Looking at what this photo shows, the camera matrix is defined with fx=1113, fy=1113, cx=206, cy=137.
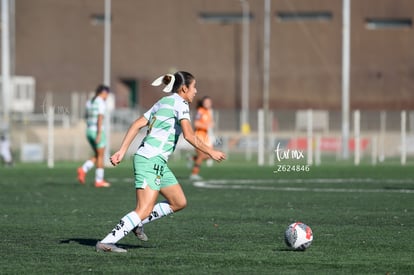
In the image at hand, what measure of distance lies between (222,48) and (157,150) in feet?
210

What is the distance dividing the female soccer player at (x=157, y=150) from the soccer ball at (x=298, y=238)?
131 centimetres

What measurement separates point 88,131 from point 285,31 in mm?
50591

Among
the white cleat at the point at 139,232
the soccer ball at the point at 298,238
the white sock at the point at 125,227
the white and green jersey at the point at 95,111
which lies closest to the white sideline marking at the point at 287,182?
the white and green jersey at the point at 95,111

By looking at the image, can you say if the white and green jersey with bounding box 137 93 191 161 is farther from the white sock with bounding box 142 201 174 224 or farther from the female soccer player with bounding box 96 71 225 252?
the white sock with bounding box 142 201 174 224

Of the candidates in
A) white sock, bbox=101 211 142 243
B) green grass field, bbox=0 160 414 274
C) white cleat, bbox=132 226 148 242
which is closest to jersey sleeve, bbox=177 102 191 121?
white sock, bbox=101 211 142 243

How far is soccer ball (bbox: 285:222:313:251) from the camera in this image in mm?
13000

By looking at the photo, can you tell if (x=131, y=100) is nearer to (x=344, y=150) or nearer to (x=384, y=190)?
(x=344, y=150)

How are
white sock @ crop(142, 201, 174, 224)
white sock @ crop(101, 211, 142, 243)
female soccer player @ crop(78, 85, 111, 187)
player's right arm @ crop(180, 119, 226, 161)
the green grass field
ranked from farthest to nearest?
female soccer player @ crop(78, 85, 111, 187), white sock @ crop(142, 201, 174, 224), white sock @ crop(101, 211, 142, 243), player's right arm @ crop(180, 119, 226, 161), the green grass field

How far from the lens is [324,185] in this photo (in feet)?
88.7

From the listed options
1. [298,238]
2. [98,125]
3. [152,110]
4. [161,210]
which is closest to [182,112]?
[152,110]

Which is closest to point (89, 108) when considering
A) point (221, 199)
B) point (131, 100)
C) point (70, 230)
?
point (221, 199)

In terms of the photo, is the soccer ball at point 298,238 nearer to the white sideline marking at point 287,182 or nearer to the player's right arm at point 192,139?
the player's right arm at point 192,139

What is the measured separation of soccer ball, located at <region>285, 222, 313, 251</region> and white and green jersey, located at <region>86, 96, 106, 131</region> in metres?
13.4

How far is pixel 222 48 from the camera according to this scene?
3017 inches
